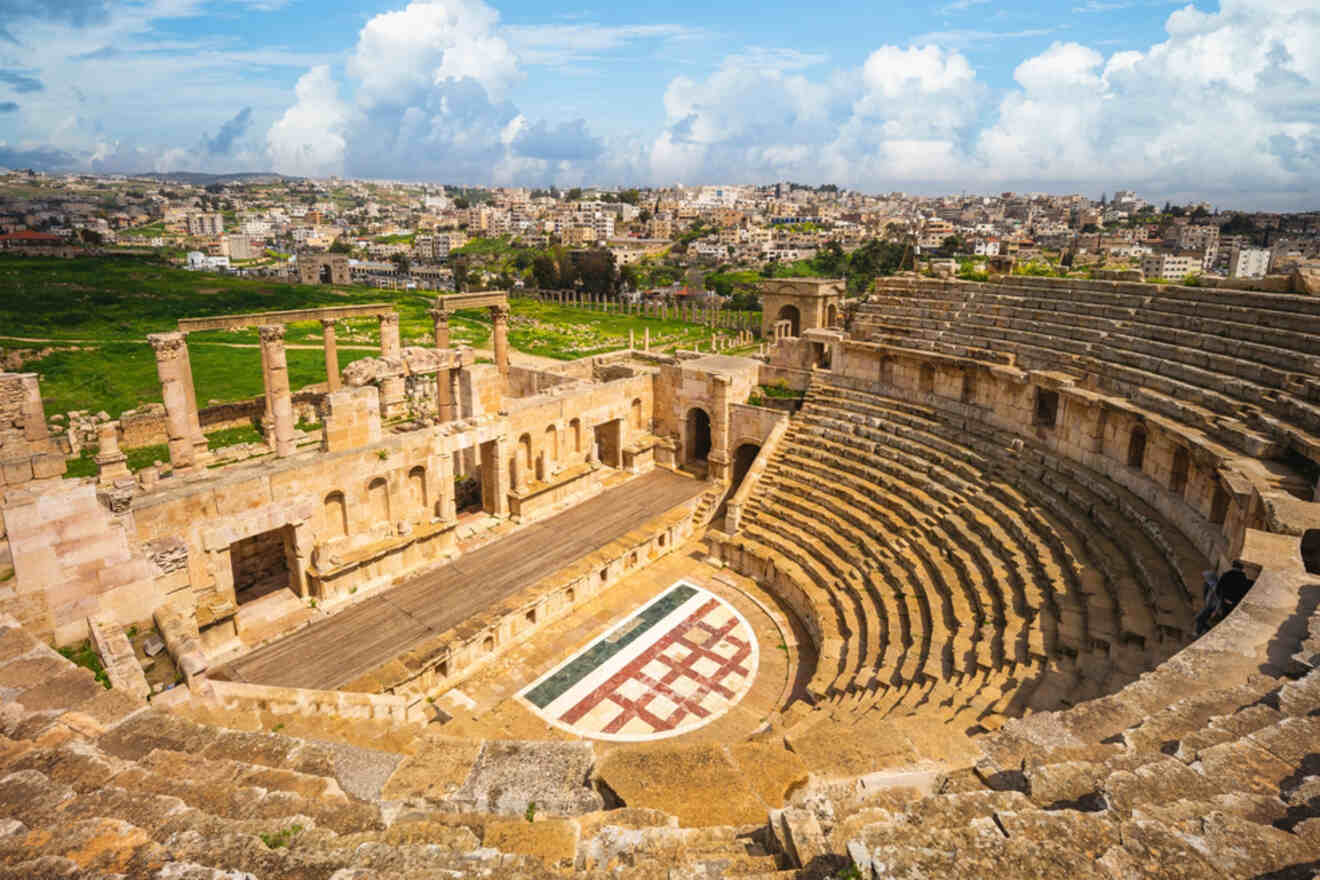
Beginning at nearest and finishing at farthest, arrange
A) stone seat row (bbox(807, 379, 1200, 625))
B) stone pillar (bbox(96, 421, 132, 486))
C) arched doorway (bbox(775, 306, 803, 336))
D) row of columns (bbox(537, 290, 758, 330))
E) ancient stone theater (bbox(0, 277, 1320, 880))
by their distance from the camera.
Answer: ancient stone theater (bbox(0, 277, 1320, 880))
stone seat row (bbox(807, 379, 1200, 625))
stone pillar (bbox(96, 421, 132, 486))
arched doorway (bbox(775, 306, 803, 336))
row of columns (bbox(537, 290, 758, 330))

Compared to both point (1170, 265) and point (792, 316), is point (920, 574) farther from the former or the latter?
point (1170, 265)

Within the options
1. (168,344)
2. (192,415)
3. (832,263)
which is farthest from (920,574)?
(832,263)

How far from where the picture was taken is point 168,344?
19.4m

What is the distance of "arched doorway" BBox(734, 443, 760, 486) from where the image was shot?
82.4 ft

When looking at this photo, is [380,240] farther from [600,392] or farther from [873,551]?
[873,551]

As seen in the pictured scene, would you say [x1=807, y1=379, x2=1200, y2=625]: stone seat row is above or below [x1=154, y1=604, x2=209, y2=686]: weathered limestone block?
above

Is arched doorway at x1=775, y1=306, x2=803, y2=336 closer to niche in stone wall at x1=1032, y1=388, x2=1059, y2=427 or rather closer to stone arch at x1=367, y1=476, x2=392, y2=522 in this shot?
niche in stone wall at x1=1032, y1=388, x2=1059, y2=427

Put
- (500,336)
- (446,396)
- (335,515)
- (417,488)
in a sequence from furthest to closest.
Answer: (500,336) → (446,396) → (417,488) → (335,515)

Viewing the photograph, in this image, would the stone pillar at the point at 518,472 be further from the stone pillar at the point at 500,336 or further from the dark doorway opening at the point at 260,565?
the dark doorway opening at the point at 260,565

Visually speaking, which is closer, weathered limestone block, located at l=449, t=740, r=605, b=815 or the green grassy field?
weathered limestone block, located at l=449, t=740, r=605, b=815

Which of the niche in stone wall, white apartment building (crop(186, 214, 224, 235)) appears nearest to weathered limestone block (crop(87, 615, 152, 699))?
the niche in stone wall

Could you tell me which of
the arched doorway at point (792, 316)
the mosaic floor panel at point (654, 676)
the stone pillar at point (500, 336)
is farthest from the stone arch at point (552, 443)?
the arched doorway at point (792, 316)

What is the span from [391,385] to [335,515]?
14.4m

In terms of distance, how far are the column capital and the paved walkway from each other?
9.20m
